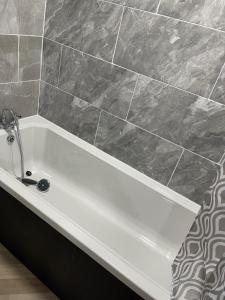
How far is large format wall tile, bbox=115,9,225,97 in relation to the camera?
119cm

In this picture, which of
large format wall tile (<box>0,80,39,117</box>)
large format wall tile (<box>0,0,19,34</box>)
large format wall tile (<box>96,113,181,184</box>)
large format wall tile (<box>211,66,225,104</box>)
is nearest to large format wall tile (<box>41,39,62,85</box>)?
large format wall tile (<box>0,80,39,117</box>)

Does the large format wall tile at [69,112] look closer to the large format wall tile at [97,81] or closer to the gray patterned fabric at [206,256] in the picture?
the large format wall tile at [97,81]

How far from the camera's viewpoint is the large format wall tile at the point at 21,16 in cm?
149

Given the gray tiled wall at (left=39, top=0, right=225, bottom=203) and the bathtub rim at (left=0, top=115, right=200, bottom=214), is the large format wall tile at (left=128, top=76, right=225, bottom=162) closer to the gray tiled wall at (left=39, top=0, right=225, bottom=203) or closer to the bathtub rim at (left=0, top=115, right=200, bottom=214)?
the gray tiled wall at (left=39, top=0, right=225, bottom=203)

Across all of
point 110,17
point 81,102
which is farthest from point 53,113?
point 110,17

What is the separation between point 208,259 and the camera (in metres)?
0.87

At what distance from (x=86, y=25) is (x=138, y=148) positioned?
81 cm

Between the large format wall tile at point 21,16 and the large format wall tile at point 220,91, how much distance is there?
1199 mm

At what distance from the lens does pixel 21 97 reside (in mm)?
1844

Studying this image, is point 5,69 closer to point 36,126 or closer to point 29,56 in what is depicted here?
point 29,56

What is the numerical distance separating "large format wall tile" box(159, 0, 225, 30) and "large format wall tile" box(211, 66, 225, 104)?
0.70ft

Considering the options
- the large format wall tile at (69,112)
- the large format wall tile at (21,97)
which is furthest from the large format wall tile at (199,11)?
the large format wall tile at (21,97)

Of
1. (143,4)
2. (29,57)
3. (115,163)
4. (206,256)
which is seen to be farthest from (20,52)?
(206,256)

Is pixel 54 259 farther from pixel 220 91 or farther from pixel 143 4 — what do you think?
pixel 143 4
